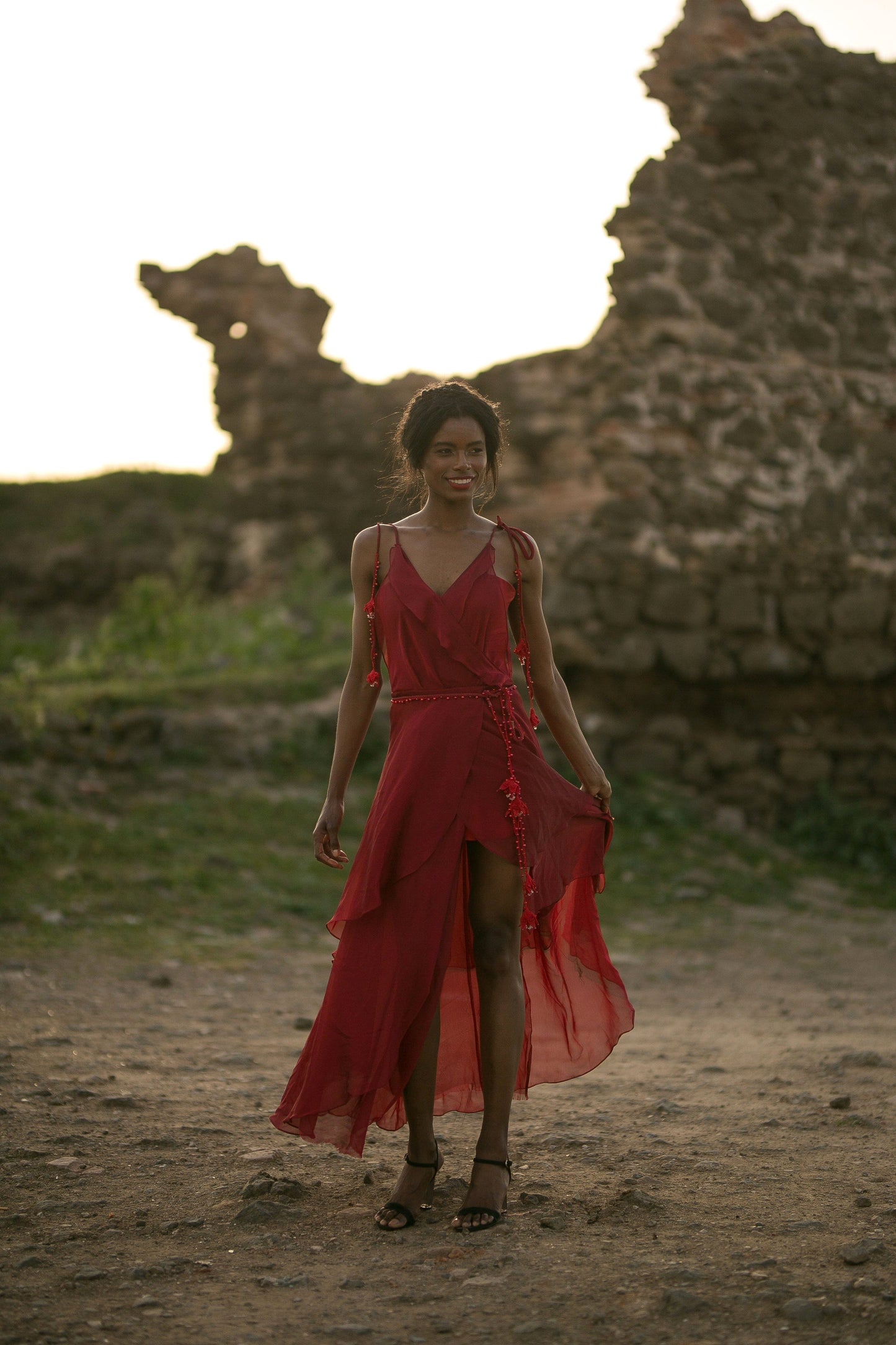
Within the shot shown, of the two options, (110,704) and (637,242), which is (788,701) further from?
(110,704)

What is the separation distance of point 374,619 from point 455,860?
0.61 m

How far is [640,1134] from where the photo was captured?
286 centimetres

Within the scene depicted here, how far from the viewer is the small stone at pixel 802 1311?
1.86 meters

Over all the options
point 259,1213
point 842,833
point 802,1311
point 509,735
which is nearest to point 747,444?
point 842,833

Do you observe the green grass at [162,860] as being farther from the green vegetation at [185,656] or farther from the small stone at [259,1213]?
the small stone at [259,1213]

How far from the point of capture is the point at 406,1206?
7.75 feet

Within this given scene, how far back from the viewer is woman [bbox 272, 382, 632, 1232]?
7.94ft

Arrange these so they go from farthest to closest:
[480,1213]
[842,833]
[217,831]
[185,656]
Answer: [185,656], [842,833], [217,831], [480,1213]

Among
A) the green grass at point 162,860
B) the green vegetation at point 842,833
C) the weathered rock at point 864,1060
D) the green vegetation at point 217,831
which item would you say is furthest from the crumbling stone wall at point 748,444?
the weathered rock at point 864,1060

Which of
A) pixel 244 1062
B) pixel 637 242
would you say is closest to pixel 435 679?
pixel 244 1062

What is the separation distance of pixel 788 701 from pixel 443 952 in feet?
17.3

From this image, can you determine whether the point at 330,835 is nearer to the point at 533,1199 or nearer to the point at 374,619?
the point at 374,619

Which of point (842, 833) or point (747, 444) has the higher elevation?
point (747, 444)

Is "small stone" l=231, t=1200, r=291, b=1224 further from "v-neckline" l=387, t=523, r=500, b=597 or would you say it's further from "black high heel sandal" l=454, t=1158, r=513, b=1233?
"v-neckline" l=387, t=523, r=500, b=597
